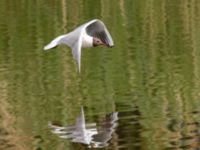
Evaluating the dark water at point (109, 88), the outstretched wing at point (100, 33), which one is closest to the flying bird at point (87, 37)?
the outstretched wing at point (100, 33)

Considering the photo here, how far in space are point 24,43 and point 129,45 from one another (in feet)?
6.95

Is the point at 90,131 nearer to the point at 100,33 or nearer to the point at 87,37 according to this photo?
the point at 87,37

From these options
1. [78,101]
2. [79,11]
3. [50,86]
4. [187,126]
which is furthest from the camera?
[79,11]

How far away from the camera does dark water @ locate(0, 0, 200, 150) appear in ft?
30.2

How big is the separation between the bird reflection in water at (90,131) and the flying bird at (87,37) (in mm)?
808

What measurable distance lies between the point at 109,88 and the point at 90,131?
7.26 ft

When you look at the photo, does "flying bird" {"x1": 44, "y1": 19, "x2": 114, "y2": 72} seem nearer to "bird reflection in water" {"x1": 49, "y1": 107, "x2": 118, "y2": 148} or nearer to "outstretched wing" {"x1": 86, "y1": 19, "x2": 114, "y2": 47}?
"outstretched wing" {"x1": 86, "y1": 19, "x2": 114, "y2": 47}

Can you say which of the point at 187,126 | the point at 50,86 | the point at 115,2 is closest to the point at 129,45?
the point at 50,86

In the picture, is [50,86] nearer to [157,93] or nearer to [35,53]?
[157,93]

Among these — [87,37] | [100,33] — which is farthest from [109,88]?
[87,37]

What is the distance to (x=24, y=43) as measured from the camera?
1666 centimetres

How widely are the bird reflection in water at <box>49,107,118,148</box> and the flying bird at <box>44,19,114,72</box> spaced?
2.65 ft

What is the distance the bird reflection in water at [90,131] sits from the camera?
9043 mm

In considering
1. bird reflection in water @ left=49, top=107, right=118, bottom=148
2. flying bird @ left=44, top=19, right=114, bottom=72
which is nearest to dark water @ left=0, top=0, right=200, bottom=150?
bird reflection in water @ left=49, top=107, right=118, bottom=148
